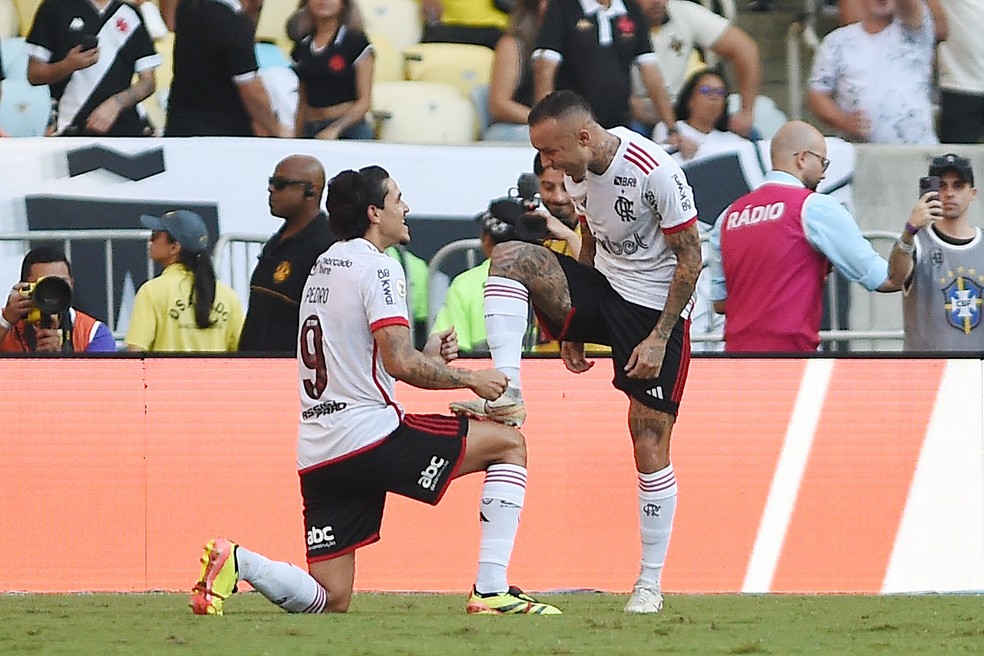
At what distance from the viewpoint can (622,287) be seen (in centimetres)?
707

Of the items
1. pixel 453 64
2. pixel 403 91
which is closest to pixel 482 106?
pixel 403 91

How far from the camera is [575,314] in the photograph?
22.9ft

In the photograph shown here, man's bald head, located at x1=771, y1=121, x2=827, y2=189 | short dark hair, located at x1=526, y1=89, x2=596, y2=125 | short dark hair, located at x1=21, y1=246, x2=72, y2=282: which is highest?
short dark hair, located at x1=526, y1=89, x2=596, y2=125

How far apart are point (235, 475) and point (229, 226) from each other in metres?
2.46

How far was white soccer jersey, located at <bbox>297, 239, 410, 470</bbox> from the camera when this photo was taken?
21.5ft

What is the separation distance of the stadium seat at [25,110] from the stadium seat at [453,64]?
2.60 m

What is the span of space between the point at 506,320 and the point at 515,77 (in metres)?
4.76

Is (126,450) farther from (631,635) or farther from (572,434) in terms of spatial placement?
(631,635)

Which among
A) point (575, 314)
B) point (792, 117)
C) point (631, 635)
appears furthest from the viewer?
point (792, 117)

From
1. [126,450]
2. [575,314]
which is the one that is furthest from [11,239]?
[575,314]

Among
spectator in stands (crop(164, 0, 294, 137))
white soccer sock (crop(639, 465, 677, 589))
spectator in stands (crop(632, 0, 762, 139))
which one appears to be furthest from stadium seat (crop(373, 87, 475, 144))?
white soccer sock (crop(639, 465, 677, 589))

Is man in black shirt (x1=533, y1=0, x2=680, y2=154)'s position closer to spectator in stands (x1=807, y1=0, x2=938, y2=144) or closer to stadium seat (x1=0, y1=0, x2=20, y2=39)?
→ spectator in stands (x1=807, y1=0, x2=938, y2=144)

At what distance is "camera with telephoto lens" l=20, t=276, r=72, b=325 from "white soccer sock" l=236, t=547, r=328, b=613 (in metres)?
2.52

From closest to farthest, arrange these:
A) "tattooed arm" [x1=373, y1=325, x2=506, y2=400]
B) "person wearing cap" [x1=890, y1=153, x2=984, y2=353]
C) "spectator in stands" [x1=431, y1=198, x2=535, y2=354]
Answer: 1. "tattooed arm" [x1=373, y1=325, x2=506, y2=400]
2. "person wearing cap" [x1=890, y1=153, x2=984, y2=353]
3. "spectator in stands" [x1=431, y1=198, x2=535, y2=354]
